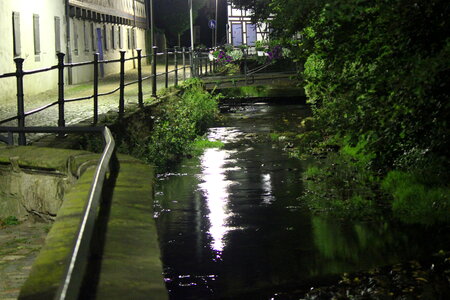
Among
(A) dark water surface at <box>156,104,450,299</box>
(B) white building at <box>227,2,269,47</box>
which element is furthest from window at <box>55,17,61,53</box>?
(B) white building at <box>227,2,269,47</box>

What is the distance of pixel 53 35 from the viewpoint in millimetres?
26500

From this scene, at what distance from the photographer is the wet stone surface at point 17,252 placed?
4.73 metres

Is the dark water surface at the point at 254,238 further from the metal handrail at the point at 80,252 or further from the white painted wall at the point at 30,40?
the white painted wall at the point at 30,40

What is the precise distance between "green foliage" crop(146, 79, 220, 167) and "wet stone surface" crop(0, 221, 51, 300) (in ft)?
25.1

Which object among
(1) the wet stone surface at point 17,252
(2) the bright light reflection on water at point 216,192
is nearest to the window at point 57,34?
(2) the bright light reflection on water at point 216,192

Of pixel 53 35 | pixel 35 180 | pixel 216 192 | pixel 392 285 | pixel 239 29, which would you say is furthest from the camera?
pixel 239 29

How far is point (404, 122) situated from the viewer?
7574 mm

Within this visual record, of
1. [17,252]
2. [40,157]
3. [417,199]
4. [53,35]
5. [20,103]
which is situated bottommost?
[417,199]

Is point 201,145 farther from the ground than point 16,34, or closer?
closer

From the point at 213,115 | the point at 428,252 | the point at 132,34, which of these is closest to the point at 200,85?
the point at 213,115

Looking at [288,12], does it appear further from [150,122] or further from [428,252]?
[150,122]

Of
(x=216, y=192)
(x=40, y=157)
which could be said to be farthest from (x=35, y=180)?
(x=216, y=192)

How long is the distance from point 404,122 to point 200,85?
16.7 m

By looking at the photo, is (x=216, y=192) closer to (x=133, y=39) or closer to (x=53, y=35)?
(x=53, y=35)
